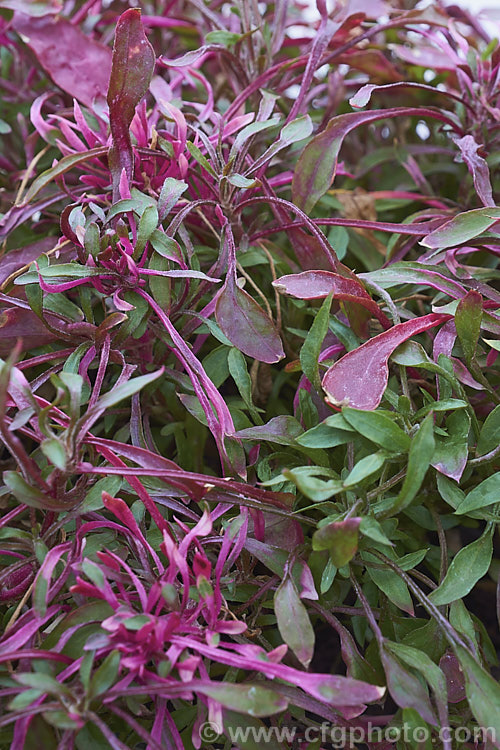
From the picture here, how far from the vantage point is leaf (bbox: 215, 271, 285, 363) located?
49 cm

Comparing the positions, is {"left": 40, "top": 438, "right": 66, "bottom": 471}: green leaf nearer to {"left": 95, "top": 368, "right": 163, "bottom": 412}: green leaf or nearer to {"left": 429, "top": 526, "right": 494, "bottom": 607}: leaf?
{"left": 95, "top": 368, "right": 163, "bottom": 412}: green leaf

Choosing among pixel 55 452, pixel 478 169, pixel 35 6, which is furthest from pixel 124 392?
pixel 35 6

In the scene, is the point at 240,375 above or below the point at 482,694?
above

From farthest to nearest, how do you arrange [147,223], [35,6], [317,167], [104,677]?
1. [35,6]
2. [317,167]
3. [147,223]
4. [104,677]

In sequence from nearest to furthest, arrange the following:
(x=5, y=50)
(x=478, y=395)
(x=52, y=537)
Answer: (x=52, y=537)
(x=478, y=395)
(x=5, y=50)

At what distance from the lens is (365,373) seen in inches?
18.1

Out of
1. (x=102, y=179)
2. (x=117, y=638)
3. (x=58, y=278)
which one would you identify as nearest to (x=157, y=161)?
(x=102, y=179)

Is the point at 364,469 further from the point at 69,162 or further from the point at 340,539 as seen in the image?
the point at 69,162

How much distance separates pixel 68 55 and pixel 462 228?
0.44 m

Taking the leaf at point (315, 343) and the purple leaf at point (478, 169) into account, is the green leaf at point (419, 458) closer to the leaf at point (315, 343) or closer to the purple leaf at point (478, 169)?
the leaf at point (315, 343)

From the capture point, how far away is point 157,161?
1.93 feet

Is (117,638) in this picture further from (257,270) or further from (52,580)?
(257,270)

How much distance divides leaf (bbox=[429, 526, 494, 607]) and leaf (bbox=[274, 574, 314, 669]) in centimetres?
9

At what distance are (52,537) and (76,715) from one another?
143 millimetres
